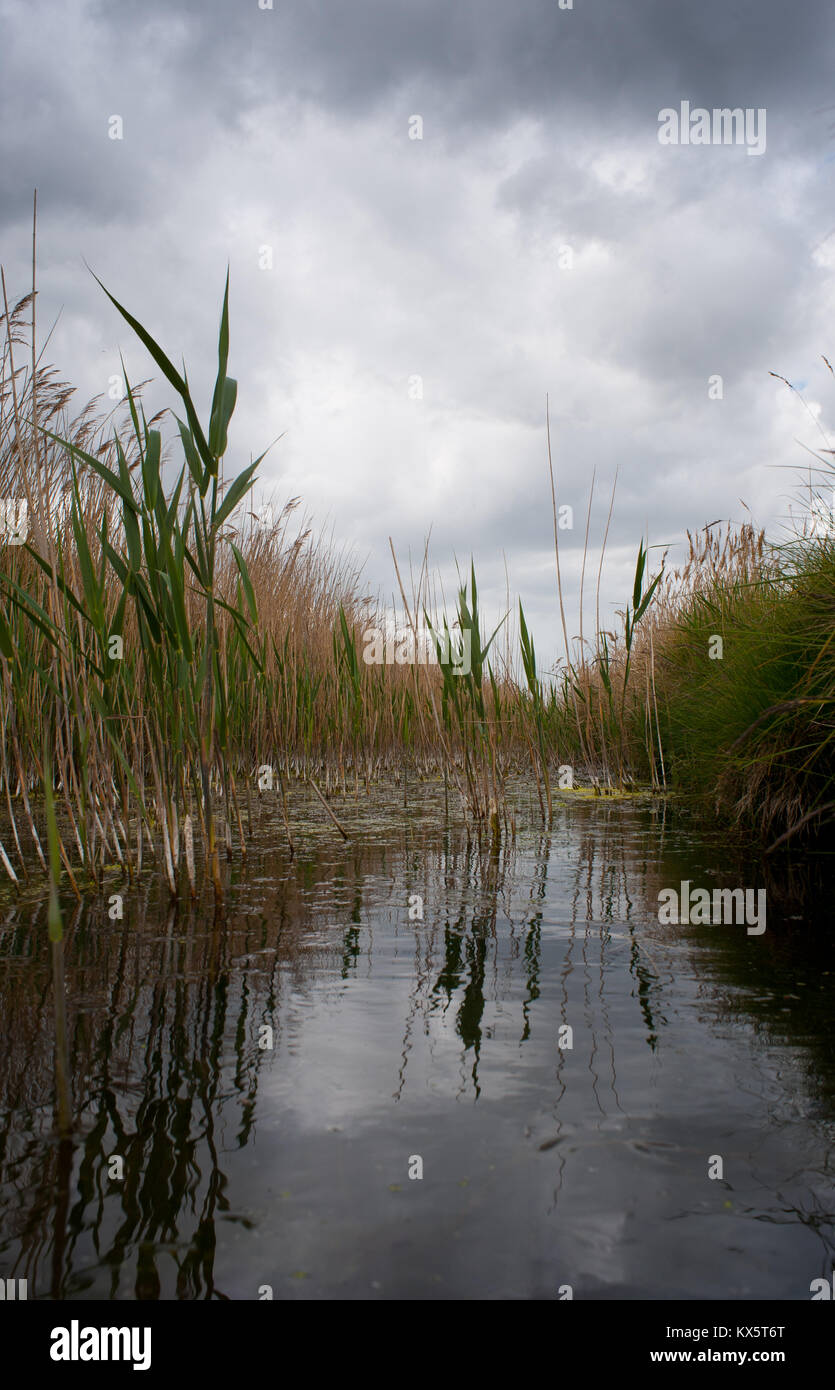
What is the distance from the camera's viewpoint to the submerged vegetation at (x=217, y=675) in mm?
2066

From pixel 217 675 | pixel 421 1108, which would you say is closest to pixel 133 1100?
pixel 421 1108

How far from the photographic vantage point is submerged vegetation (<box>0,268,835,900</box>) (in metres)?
2.07

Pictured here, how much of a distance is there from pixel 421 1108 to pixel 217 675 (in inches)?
56.4

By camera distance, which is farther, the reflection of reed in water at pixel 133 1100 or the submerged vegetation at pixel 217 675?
the submerged vegetation at pixel 217 675

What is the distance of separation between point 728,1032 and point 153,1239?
3.08ft

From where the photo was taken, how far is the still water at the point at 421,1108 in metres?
0.80

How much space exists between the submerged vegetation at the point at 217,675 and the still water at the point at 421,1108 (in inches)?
14.2

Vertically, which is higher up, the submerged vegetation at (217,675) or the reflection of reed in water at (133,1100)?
the submerged vegetation at (217,675)

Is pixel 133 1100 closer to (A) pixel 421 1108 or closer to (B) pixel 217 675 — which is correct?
(A) pixel 421 1108

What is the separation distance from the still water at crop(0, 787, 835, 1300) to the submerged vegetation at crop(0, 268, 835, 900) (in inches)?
14.2

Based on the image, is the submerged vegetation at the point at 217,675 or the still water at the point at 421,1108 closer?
the still water at the point at 421,1108
